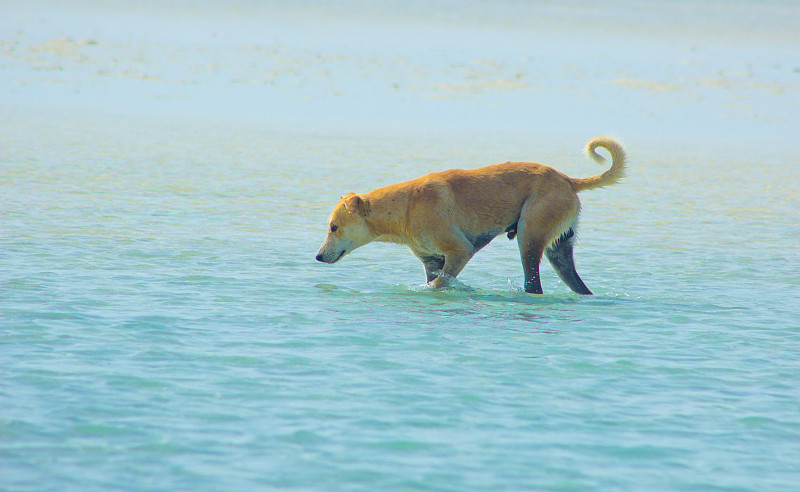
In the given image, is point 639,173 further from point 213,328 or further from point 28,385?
point 28,385

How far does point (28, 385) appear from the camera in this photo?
21.7 feet

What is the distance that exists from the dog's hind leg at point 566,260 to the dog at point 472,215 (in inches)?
0.4

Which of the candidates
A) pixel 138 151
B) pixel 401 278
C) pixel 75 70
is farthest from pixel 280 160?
pixel 75 70

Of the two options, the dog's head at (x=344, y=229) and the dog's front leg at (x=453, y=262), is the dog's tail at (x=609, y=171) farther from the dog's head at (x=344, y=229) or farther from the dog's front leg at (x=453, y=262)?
the dog's head at (x=344, y=229)

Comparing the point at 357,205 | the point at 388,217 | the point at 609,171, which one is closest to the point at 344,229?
the point at 357,205

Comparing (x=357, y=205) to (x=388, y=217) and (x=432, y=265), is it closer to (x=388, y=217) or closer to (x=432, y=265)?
(x=388, y=217)

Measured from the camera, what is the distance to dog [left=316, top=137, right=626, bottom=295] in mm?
10156

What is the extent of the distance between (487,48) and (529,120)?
18.1 metres

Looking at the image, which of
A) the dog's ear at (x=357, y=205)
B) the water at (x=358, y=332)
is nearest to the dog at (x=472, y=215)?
the dog's ear at (x=357, y=205)

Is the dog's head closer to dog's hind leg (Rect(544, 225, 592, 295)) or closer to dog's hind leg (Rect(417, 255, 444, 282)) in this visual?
dog's hind leg (Rect(417, 255, 444, 282))

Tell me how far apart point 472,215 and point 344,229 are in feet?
4.46

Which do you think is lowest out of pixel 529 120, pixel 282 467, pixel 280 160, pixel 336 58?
pixel 282 467

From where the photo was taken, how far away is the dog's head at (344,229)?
10.4 meters

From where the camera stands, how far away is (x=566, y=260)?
10578mm
